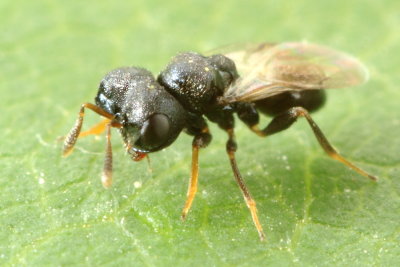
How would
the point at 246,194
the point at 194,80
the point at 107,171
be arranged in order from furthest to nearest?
the point at 194,80, the point at 246,194, the point at 107,171

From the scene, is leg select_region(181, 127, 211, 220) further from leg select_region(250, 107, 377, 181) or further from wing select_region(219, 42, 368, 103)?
leg select_region(250, 107, 377, 181)

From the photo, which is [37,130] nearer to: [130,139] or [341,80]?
[130,139]

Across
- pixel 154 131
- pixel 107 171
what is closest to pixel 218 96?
pixel 154 131

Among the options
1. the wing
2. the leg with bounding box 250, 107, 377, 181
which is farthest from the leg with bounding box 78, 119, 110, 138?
the leg with bounding box 250, 107, 377, 181

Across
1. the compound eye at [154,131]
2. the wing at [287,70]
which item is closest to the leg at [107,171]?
the compound eye at [154,131]

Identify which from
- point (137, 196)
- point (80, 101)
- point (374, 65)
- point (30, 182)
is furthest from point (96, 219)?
point (374, 65)

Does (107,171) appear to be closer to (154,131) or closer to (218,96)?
(154,131)

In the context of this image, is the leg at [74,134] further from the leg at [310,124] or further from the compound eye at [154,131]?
the leg at [310,124]
